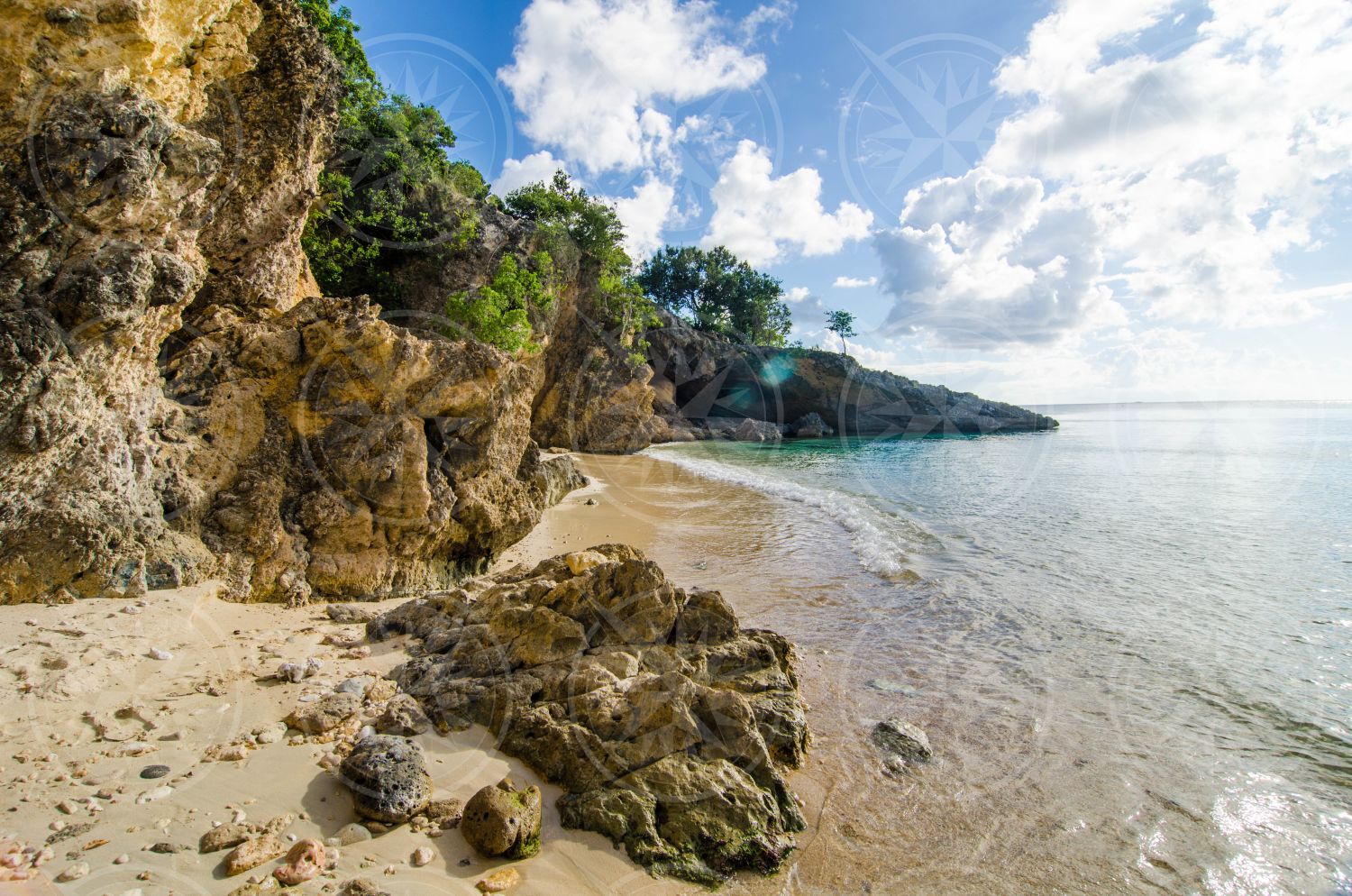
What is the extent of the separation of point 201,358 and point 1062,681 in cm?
954

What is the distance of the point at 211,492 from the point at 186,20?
4.10m

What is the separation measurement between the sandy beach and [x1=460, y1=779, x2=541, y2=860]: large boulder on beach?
75 millimetres

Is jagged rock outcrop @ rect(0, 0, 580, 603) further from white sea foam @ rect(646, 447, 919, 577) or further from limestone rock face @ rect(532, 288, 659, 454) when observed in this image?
limestone rock face @ rect(532, 288, 659, 454)

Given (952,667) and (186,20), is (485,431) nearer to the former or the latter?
(186,20)

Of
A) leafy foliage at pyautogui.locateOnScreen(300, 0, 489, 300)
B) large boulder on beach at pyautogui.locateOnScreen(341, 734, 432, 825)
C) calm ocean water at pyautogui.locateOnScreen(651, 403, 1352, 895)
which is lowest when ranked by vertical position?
calm ocean water at pyautogui.locateOnScreen(651, 403, 1352, 895)

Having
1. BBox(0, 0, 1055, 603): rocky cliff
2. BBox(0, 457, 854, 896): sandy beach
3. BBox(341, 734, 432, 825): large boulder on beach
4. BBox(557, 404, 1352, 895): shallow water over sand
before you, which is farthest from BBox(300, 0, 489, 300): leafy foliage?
BBox(341, 734, 432, 825): large boulder on beach

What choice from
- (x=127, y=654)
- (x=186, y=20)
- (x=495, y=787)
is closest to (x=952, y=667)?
(x=495, y=787)

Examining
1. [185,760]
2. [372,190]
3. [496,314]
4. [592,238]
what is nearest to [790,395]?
[592,238]

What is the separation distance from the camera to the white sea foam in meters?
10.2

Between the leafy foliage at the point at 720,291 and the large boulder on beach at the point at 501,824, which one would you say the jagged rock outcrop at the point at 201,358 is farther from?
the leafy foliage at the point at 720,291

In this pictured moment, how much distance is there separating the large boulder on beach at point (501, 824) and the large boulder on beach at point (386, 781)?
0.31 m

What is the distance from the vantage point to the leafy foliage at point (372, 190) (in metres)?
12.9

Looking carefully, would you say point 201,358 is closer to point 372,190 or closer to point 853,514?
point 372,190

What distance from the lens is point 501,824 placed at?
304 cm
